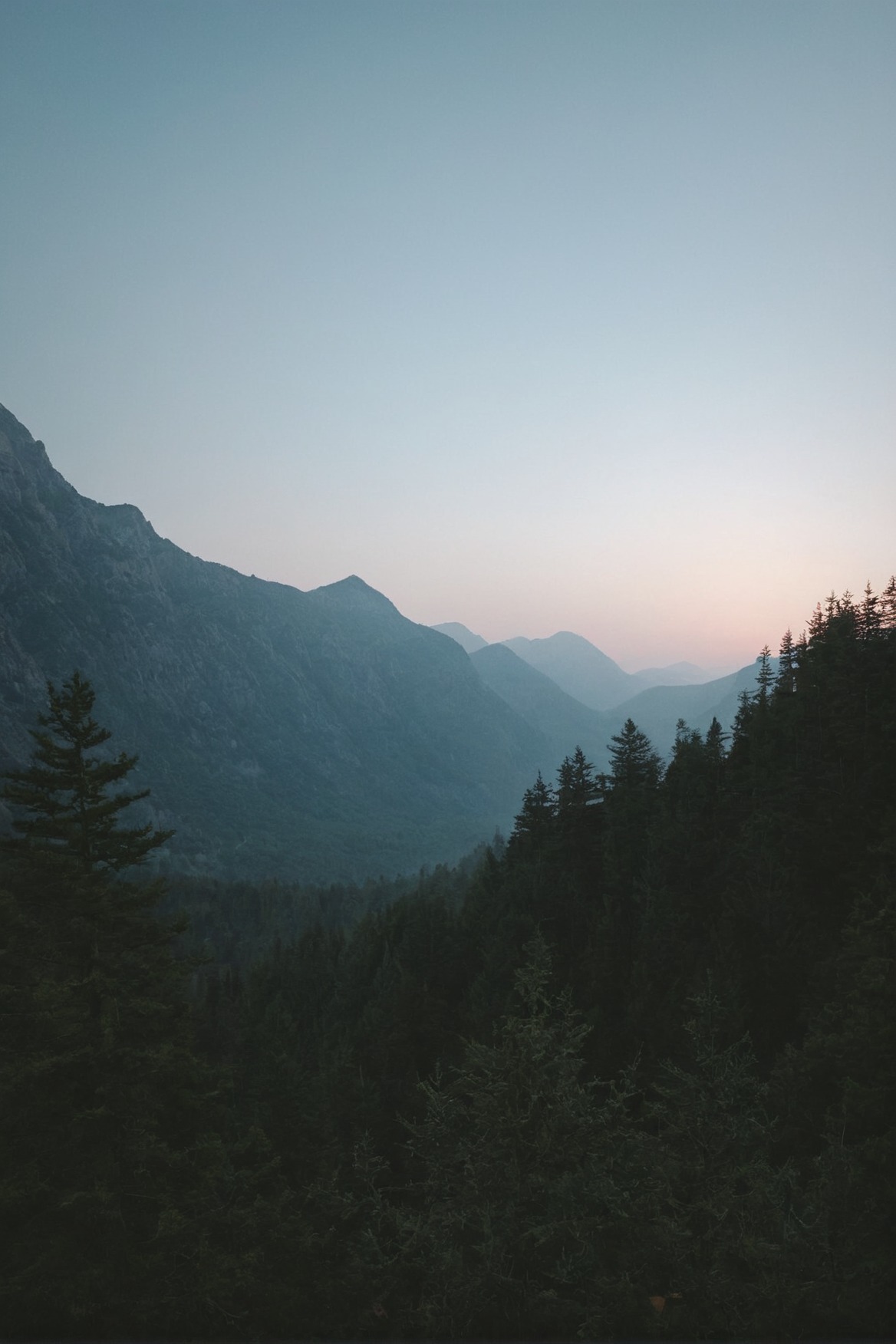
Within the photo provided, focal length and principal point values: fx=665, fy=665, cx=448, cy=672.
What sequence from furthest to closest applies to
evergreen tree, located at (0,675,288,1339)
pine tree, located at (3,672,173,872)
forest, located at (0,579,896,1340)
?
pine tree, located at (3,672,173,872) → evergreen tree, located at (0,675,288,1339) → forest, located at (0,579,896,1340)

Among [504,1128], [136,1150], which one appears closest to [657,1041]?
[504,1128]

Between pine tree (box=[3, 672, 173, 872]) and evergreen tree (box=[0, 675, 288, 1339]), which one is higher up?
pine tree (box=[3, 672, 173, 872])

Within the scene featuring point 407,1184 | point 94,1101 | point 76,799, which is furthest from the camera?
point 407,1184

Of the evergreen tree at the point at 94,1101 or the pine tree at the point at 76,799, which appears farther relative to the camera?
the pine tree at the point at 76,799

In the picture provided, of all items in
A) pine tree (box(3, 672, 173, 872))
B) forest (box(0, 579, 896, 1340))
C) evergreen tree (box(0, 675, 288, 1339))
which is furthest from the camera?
pine tree (box(3, 672, 173, 872))

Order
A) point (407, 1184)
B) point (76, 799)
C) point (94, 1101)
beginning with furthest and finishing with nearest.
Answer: point (407, 1184), point (76, 799), point (94, 1101)

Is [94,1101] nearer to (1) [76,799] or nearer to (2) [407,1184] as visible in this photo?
(1) [76,799]

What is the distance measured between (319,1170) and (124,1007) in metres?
23.4

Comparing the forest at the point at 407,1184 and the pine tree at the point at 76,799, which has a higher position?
the pine tree at the point at 76,799

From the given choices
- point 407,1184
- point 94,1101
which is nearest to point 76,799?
point 94,1101

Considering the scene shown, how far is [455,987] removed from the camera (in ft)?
170

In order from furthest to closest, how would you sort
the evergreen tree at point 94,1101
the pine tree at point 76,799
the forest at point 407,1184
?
the pine tree at point 76,799, the evergreen tree at point 94,1101, the forest at point 407,1184

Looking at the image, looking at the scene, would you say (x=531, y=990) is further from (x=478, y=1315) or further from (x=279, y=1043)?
(x=279, y=1043)

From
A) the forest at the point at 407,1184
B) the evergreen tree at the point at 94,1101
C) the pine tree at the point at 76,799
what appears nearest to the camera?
the forest at the point at 407,1184
